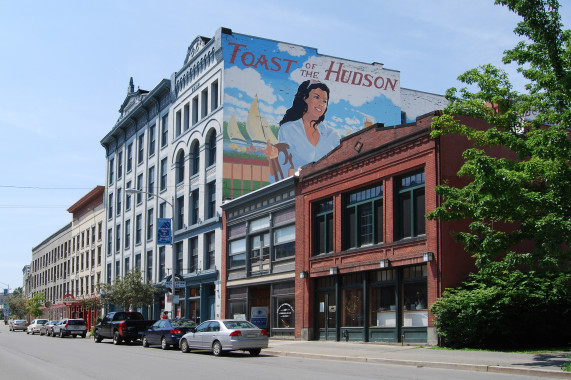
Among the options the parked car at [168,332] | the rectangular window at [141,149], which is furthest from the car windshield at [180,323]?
the rectangular window at [141,149]

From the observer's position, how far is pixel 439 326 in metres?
22.2

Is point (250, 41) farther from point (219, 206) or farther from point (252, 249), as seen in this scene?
point (252, 249)

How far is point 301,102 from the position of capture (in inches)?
1750

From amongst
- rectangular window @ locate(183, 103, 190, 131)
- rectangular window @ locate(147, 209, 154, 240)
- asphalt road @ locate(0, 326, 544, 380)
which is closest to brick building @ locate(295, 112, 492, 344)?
asphalt road @ locate(0, 326, 544, 380)

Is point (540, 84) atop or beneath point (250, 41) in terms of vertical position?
beneath

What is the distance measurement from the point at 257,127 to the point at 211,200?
5794 mm

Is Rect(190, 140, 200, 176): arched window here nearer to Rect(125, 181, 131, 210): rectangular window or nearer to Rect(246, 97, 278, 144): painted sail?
Rect(246, 97, 278, 144): painted sail

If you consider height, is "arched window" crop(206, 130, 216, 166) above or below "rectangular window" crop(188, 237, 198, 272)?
above

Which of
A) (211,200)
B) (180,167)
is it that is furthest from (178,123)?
(211,200)

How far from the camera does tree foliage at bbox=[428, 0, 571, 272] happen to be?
16.5m

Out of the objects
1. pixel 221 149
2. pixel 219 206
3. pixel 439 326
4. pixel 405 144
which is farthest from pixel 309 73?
pixel 439 326

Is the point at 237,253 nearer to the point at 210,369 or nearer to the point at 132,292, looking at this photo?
the point at 132,292

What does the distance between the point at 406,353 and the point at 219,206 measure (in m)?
21.7

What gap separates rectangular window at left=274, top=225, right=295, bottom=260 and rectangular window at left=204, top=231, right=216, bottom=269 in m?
7.96
